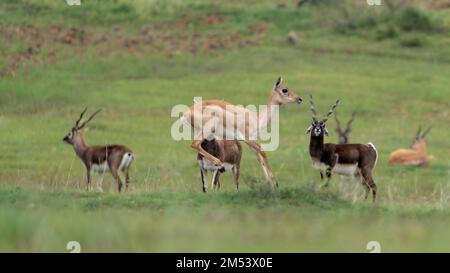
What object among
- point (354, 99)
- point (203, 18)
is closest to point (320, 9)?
point (203, 18)

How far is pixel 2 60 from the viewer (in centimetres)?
2258

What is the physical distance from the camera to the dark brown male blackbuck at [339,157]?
10.8 metres

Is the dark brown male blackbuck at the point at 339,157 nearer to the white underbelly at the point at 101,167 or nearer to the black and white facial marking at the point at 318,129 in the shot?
the black and white facial marking at the point at 318,129

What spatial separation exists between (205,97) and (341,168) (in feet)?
33.4

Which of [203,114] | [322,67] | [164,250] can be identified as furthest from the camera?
[322,67]

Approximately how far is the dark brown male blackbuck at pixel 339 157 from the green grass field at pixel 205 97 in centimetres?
21

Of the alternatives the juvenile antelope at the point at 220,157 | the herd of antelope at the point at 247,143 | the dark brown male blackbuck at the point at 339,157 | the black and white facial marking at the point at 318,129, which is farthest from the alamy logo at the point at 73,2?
the black and white facial marking at the point at 318,129

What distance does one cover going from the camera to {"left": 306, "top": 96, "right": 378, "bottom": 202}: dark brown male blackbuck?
10812 millimetres

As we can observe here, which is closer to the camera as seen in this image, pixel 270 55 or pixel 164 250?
pixel 164 250

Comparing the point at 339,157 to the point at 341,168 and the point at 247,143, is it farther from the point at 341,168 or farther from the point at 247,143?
the point at 247,143

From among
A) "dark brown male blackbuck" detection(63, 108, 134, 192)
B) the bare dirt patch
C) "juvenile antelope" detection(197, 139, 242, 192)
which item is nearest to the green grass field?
the bare dirt patch

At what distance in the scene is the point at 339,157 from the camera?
1102 cm
